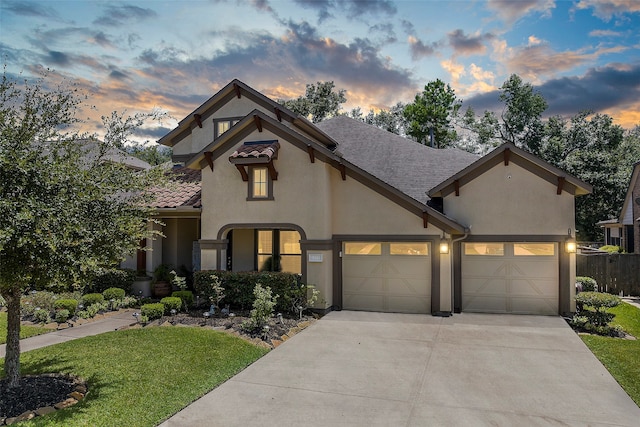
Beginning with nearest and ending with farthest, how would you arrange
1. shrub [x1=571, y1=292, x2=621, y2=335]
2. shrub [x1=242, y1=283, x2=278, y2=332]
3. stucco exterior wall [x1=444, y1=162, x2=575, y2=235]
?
shrub [x1=242, y1=283, x2=278, y2=332] < shrub [x1=571, y1=292, x2=621, y2=335] < stucco exterior wall [x1=444, y1=162, x2=575, y2=235]

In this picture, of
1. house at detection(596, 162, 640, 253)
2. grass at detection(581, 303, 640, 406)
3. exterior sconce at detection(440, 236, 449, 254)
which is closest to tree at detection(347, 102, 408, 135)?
house at detection(596, 162, 640, 253)

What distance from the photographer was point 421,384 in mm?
6520

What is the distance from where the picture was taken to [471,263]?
12297 millimetres

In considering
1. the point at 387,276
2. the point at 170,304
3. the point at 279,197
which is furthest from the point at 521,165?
the point at 170,304

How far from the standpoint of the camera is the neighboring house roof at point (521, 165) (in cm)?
1138

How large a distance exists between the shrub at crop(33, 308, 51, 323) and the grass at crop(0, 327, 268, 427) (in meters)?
2.50

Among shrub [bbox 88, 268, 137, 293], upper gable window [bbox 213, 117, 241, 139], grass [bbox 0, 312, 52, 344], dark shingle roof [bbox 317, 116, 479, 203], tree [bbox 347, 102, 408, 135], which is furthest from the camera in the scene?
tree [bbox 347, 102, 408, 135]

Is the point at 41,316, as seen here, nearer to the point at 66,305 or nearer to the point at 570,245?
the point at 66,305

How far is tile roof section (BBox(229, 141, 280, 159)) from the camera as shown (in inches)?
459

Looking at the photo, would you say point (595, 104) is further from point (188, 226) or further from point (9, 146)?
point (9, 146)

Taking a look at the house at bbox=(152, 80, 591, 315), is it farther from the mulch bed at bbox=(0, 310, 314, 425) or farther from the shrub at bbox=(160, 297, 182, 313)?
the mulch bed at bbox=(0, 310, 314, 425)

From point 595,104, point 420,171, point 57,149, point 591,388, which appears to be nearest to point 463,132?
point 595,104

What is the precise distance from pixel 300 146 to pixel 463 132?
3507 centimetres

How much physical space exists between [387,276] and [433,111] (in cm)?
2767
